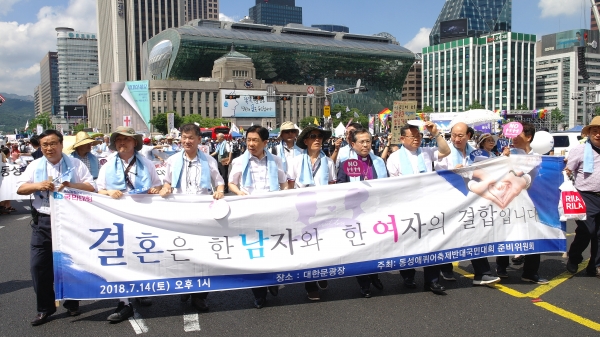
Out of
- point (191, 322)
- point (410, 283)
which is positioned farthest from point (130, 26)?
point (191, 322)

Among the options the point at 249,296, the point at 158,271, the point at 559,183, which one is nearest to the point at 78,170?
the point at 158,271

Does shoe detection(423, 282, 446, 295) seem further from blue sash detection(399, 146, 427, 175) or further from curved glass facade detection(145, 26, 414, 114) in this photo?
curved glass facade detection(145, 26, 414, 114)

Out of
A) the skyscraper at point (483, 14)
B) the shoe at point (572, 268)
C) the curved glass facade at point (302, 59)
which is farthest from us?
the skyscraper at point (483, 14)

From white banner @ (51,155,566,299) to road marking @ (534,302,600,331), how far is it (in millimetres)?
773

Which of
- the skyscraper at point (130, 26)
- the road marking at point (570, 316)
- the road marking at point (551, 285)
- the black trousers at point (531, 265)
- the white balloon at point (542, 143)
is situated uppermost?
the skyscraper at point (130, 26)

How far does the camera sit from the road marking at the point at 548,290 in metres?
4.57

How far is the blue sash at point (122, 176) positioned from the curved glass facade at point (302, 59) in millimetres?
102489

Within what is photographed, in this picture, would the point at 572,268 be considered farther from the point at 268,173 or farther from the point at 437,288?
the point at 268,173

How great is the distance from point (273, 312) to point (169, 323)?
954 millimetres

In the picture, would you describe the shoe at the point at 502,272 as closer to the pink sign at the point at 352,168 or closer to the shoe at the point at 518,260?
the shoe at the point at 518,260

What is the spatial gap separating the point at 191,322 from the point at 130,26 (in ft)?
461

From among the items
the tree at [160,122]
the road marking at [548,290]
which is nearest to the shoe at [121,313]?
the road marking at [548,290]

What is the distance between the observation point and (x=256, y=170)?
5.38m

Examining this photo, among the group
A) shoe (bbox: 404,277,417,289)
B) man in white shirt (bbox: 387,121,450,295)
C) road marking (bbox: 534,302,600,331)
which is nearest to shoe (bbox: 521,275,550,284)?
road marking (bbox: 534,302,600,331)
